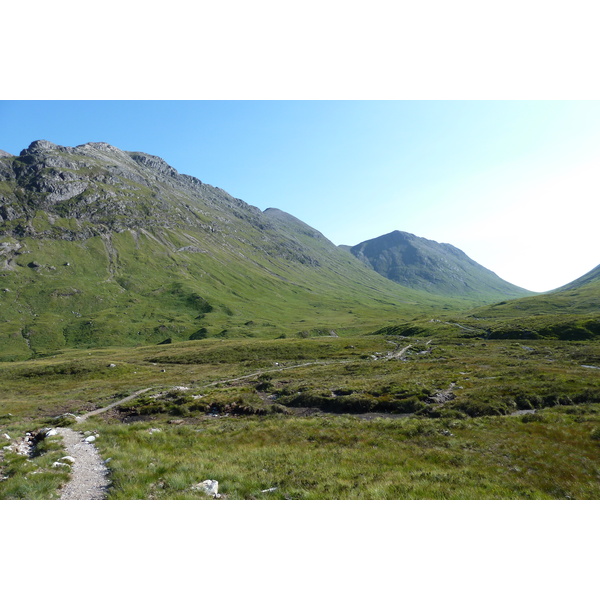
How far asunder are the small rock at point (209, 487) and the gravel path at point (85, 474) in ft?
10.7

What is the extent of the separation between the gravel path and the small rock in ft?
10.7

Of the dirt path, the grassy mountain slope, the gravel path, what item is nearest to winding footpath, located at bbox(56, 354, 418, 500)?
the gravel path

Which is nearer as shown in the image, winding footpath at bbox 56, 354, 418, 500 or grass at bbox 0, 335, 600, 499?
winding footpath at bbox 56, 354, 418, 500

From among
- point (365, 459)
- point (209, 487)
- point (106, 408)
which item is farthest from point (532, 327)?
point (209, 487)

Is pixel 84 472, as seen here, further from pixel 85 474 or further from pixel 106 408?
pixel 106 408

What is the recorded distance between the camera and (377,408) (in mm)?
31094

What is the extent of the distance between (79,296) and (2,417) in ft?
601

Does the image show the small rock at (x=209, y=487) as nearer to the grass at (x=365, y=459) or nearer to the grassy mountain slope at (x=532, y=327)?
the grass at (x=365, y=459)

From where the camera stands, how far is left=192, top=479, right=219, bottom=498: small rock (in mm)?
11862

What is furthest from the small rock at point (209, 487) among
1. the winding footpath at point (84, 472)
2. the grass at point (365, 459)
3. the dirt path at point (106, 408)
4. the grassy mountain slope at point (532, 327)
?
the grassy mountain slope at point (532, 327)

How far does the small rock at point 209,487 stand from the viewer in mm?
11862

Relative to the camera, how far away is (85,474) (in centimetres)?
1335

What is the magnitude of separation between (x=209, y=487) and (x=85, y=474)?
575 centimetres

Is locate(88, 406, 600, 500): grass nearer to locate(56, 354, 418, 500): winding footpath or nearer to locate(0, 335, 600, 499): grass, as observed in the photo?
locate(0, 335, 600, 499): grass
